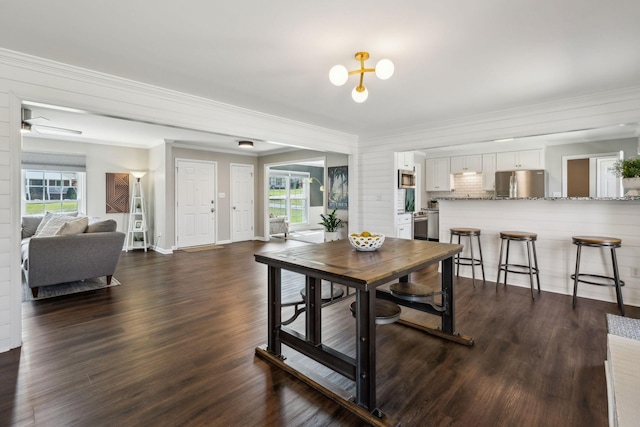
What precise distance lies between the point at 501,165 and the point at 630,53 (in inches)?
190

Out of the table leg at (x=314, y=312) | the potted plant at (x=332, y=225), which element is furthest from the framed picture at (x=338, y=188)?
the table leg at (x=314, y=312)

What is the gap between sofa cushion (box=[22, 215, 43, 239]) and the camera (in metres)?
5.29

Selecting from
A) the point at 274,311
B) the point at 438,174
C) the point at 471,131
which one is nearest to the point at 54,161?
the point at 274,311

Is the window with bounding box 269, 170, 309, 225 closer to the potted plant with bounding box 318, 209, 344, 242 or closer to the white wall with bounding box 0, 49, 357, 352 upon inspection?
the potted plant with bounding box 318, 209, 344, 242

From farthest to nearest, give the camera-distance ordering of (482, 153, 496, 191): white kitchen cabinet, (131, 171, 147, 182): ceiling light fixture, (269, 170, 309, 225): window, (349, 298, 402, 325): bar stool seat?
(269, 170, 309, 225): window, (482, 153, 496, 191): white kitchen cabinet, (131, 171, 147, 182): ceiling light fixture, (349, 298, 402, 325): bar stool seat

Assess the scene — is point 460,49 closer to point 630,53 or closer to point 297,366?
point 630,53

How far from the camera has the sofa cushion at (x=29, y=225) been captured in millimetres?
5293

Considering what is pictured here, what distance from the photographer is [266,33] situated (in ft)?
7.28

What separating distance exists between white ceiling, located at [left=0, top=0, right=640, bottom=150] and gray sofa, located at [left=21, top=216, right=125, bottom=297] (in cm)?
217

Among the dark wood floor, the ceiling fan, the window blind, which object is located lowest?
the dark wood floor

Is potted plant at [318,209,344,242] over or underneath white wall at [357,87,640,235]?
underneath

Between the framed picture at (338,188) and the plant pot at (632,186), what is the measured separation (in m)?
4.09

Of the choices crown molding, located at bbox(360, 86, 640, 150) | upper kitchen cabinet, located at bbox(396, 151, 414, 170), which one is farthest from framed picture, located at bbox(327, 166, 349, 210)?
crown molding, located at bbox(360, 86, 640, 150)

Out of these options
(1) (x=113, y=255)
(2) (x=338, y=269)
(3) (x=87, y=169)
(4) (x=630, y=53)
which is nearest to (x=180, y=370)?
(2) (x=338, y=269)
